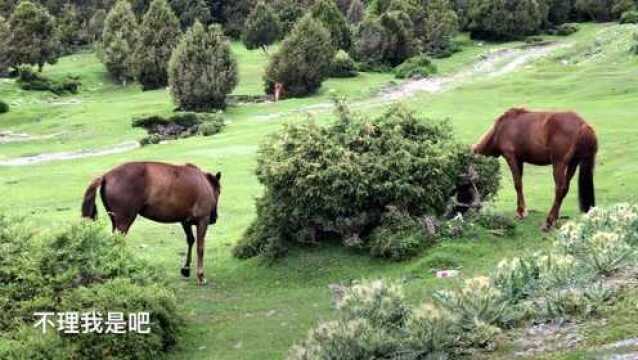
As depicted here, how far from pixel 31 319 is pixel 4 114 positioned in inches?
1528

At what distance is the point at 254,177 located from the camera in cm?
2506

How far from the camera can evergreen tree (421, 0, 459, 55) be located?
6425 centimetres

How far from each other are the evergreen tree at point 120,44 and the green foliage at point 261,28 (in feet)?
31.6

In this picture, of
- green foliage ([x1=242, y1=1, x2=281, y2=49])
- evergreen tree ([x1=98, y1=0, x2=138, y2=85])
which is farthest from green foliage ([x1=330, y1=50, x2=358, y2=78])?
evergreen tree ([x1=98, y1=0, x2=138, y2=85])

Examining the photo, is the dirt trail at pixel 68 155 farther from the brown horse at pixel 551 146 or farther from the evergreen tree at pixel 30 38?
the evergreen tree at pixel 30 38

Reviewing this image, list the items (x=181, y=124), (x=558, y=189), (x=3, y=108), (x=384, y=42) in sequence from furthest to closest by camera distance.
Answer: (x=384, y=42) → (x=3, y=108) → (x=181, y=124) → (x=558, y=189)

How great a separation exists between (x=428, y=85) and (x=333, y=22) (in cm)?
1446

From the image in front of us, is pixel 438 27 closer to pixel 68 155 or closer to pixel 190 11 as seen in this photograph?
pixel 190 11

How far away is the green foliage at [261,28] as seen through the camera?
218ft

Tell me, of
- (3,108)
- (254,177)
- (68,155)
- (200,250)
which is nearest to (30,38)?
(3,108)

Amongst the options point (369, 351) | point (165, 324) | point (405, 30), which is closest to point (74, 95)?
point (405, 30)

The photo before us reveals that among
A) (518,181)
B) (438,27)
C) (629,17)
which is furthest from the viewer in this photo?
(629,17)

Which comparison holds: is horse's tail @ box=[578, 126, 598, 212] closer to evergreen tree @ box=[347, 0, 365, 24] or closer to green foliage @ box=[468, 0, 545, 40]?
green foliage @ box=[468, 0, 545, 40]

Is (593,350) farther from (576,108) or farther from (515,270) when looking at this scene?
(576,108)
